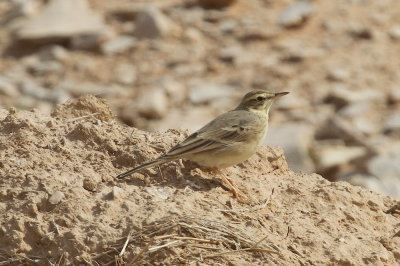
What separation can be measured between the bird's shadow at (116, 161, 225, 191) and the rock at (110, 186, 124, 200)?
270 mm

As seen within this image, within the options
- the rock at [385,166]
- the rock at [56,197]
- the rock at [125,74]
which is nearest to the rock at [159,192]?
the rock at [56,197]

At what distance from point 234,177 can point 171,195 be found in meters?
0.94

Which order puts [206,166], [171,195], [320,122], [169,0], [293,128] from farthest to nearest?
[169,0]
[320,122]
[293,128]
[206,166]
[171,195]

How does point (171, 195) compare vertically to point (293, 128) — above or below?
above

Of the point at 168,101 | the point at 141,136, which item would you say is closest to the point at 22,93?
the point at 168,101

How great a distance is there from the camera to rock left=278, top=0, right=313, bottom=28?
67.3 feet

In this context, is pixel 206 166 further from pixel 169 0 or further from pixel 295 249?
pixel 169 0

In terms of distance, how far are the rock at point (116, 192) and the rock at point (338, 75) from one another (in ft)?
44.3

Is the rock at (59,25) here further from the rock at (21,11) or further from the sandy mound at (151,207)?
the sandy mound at (151,207)

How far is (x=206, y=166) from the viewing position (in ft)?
21.7

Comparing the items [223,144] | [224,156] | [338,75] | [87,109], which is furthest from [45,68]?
[224,156]

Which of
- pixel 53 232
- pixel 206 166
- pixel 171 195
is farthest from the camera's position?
pixel 206 166

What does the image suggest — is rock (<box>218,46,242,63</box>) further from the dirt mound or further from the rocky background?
the dirt mound

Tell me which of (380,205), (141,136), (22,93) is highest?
(141,136)
